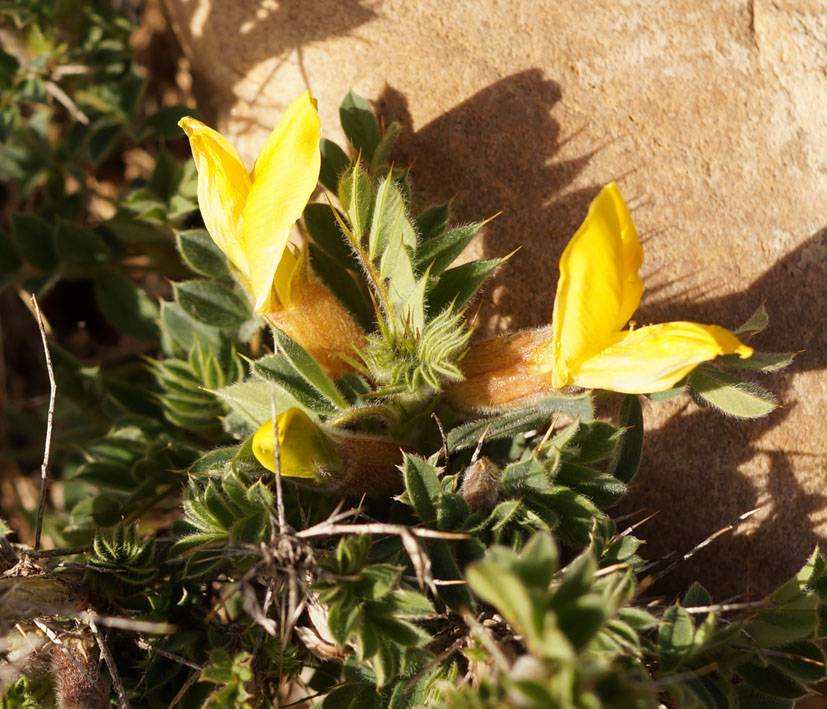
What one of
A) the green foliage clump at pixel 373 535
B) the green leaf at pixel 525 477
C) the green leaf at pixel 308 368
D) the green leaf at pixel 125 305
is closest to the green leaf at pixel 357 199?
the green foliage clump at pixel 373 535

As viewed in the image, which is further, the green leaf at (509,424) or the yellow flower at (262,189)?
the green leaf at (509,424)

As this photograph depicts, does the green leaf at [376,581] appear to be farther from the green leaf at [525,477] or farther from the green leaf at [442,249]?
the green leaf at [442,249]

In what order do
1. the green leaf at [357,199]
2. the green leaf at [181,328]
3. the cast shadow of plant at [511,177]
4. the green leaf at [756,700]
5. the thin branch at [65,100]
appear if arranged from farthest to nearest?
the thin branch at [65,100]
the green leaf at [181,328]
the cast shadow of plant at [511,177]
the green leaf at [357,199]
the green leaf at [756,700]

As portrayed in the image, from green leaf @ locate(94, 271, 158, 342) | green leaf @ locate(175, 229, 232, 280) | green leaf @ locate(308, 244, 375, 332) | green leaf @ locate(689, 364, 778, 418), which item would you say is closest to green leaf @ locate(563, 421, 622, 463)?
green leaf @ locate(689, 364, 778, 418)

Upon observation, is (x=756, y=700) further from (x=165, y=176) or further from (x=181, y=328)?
(x=165, y=176)

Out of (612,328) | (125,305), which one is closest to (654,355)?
(612,328)

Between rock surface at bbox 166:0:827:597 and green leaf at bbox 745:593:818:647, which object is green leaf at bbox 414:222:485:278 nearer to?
rock surface at bbox 166:0:827:597
